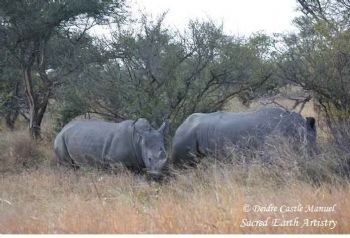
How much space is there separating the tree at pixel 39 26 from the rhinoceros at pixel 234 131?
4.06 m

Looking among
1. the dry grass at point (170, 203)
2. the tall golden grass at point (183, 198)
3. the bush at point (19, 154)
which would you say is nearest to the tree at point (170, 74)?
→ the bush at point (19, 154)

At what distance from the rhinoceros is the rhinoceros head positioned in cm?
55

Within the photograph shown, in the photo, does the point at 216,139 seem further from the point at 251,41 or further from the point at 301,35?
the point at 251,41

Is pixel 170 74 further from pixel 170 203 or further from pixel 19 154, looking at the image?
pixel 170 203

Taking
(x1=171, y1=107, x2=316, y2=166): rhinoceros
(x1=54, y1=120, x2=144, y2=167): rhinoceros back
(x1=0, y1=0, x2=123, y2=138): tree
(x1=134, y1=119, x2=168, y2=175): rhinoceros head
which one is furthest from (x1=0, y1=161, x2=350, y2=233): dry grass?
(x1=0, y1=0, x2=123, y2=138): tree

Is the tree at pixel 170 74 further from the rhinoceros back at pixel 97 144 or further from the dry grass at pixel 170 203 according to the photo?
the dry grass at pixel 170 203

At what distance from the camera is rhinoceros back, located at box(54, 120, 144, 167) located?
9484 millimetres

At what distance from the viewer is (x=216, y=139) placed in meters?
9.38

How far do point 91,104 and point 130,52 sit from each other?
149 centimetres

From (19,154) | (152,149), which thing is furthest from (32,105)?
(152,149)

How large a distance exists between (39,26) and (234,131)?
5220 mm

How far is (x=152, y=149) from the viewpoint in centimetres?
873

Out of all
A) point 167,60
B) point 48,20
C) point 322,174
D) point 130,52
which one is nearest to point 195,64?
point 167,60

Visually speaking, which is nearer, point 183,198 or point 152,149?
point 183,198
